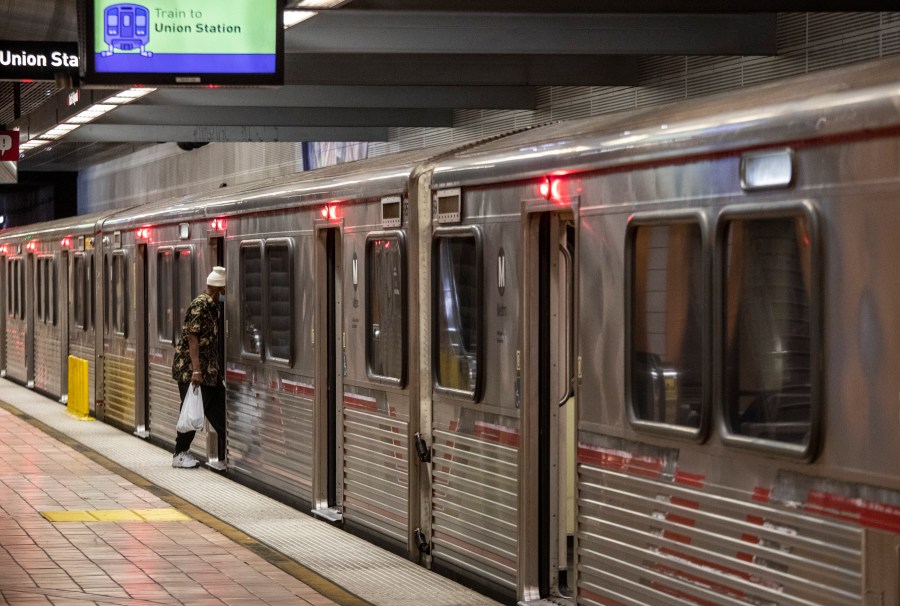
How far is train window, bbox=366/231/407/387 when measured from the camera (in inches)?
Answer: 369

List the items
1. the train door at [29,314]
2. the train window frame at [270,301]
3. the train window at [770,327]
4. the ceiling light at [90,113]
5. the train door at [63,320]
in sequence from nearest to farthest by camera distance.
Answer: the train window at [770,327] → the train window frame at [270,301] → the ceiling light at [90,113] → the train door at [63,320] → the train door at [29,314]

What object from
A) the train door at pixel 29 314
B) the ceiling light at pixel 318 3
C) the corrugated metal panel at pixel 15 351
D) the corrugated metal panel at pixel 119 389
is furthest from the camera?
the corrugated metal panel at pixel 15 351

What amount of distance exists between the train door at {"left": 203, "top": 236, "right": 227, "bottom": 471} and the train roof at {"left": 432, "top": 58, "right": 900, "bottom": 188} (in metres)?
6.04

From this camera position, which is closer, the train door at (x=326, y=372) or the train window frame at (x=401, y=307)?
the train window frame at (x=401, y=307)

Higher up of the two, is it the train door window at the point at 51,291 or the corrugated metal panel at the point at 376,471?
the train door window at the point at 51,291

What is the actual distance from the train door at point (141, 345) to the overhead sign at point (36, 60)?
421 centimetres

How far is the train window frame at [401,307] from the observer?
30.5ft

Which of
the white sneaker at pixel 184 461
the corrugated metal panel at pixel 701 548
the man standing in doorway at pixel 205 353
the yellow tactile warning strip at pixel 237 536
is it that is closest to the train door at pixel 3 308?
the yellow tactile warning strip at pixel 237 536

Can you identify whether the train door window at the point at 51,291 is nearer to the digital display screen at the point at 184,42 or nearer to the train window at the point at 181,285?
the train window at the point at 181,285

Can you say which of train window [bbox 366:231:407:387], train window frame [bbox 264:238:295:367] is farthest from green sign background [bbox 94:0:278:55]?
train window frame [bbox 264:238:295:367]

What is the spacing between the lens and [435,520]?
8977mm

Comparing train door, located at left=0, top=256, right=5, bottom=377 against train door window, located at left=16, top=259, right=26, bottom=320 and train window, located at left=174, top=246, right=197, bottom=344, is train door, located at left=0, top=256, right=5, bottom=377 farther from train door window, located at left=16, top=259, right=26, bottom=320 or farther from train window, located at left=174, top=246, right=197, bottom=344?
train window, located at left=174, top=246, right=197, bottom=344

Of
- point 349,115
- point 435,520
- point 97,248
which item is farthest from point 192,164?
point 435,520

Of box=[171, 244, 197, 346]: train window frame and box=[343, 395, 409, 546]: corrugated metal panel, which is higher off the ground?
box=[171, 244, 197, 346]: train window frame
